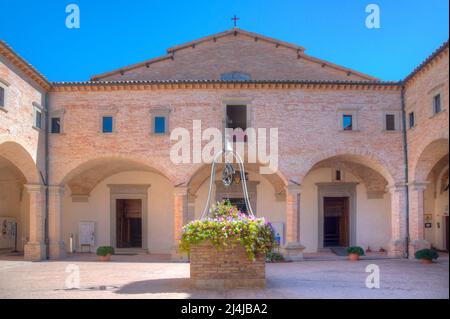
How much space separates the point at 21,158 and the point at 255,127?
29.9 ft

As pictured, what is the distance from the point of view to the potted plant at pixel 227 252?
31.1ft

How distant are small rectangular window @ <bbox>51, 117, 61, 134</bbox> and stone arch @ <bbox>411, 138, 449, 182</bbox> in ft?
46.6

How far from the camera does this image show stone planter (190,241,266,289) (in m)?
9.55

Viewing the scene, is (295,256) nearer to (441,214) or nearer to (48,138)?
(441,214)

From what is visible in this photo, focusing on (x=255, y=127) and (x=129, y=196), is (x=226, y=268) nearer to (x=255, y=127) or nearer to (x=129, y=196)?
(x=255, y=127)

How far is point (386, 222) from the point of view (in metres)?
20.0

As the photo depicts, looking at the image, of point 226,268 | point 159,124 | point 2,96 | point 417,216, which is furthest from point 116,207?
point 417,216

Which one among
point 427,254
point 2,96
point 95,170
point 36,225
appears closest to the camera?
point 2,96

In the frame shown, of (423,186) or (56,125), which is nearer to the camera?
(423,186)

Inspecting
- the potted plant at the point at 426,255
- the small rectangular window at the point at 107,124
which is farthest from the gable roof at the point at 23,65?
the potted plant at the point at 426,255

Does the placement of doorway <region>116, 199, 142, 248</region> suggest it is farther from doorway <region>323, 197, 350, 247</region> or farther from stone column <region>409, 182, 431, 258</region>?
stone column <region>409, 182, 431, 258</region>

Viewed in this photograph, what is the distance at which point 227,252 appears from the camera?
957cm

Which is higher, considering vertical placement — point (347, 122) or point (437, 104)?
point (437, 104)
